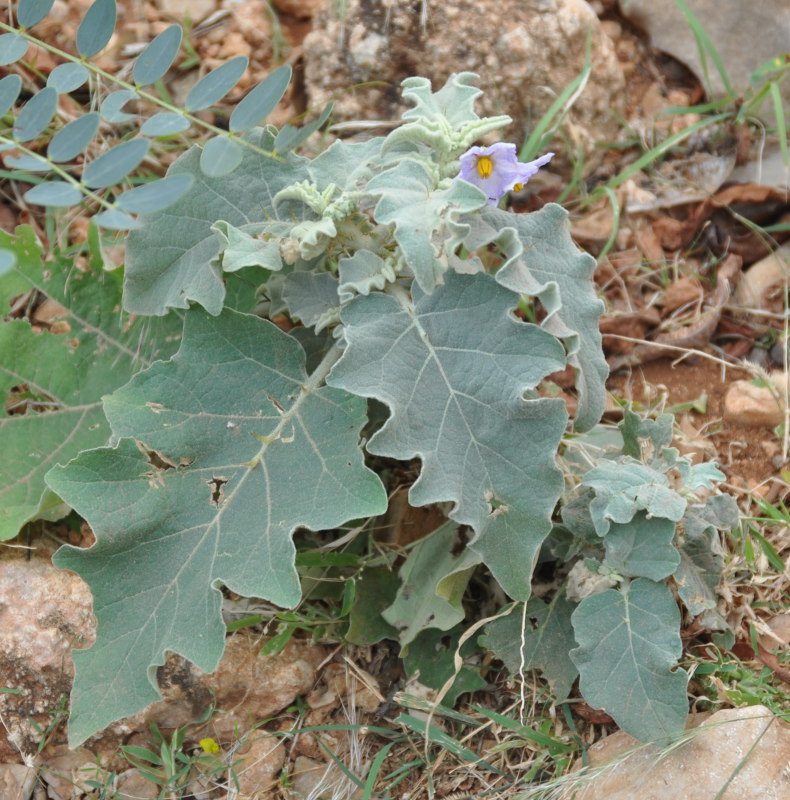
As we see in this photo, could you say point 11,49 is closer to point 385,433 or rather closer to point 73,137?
point 73,137

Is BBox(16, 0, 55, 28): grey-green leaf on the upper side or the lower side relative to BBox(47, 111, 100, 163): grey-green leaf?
upper

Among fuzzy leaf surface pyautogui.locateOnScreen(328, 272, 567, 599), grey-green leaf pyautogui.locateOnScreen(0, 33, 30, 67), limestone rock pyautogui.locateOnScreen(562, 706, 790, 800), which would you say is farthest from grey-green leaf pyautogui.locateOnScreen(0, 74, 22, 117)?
limestone rock pyautogui.locateOnScreen(562, 706, 790, 800)

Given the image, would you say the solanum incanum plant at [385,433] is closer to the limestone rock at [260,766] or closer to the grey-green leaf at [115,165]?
the grey-green leaf at [115,165]

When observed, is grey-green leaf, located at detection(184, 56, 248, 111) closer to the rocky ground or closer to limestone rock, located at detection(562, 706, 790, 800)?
the rocky ground

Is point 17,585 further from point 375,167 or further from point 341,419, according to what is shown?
point 375,167

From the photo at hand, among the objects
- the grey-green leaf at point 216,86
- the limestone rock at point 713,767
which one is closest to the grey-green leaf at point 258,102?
the grey-green leaf at point 216,86

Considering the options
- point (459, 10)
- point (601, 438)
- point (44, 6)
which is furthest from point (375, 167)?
point (459, 10)
